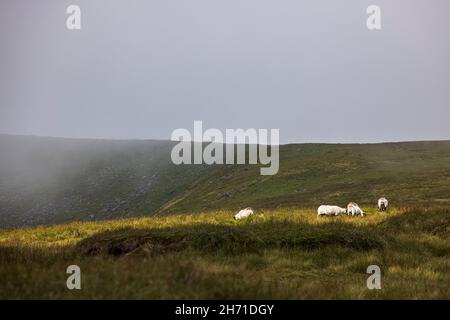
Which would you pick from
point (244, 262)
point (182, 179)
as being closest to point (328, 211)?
point (244, 262)

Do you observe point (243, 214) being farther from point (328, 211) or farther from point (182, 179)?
→ point (182, 179)

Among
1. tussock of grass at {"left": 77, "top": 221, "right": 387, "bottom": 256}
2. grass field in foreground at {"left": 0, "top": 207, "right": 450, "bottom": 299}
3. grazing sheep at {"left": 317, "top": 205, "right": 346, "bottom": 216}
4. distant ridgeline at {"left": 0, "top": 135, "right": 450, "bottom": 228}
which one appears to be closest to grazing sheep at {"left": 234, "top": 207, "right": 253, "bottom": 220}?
grass field in foreground at {"left": 0, "top": 207, "right": 450, "bottom": 299}

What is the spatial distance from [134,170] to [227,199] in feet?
173

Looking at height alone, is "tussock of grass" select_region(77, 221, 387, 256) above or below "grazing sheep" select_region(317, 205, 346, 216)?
above

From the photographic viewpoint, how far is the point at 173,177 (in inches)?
3959

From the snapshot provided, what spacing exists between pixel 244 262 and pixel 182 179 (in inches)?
3489

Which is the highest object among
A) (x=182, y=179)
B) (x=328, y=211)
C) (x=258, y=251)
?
(x=258, y=251)

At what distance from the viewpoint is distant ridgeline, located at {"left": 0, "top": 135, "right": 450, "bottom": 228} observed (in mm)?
54219

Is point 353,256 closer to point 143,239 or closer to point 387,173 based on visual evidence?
point 143,239

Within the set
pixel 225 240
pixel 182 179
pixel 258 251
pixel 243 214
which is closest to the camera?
pixel 258 251

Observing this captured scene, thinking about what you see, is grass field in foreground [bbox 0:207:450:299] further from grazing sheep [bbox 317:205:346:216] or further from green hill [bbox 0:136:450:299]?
grazing sheep [bbox 317:205:346:216]

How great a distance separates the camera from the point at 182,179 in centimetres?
9875

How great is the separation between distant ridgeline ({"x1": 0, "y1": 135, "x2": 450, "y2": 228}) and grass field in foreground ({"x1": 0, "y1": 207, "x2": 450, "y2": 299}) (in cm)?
2172

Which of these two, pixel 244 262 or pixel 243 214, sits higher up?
pixel 244 262
